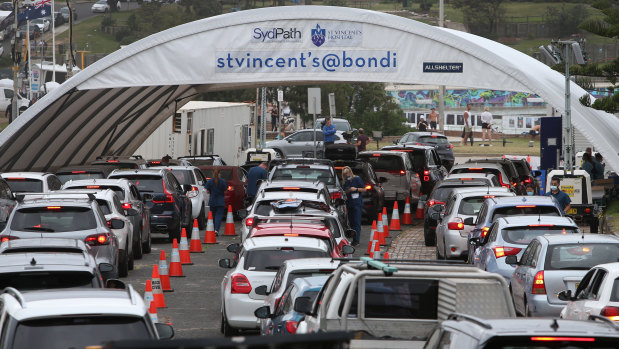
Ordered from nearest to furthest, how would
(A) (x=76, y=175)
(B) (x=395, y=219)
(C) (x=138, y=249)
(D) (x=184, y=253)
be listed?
(D) (x=184, y=253) → (C) (x=138, y=249) → (A) (x=76, y=175) → (B) (x=395, y=219)

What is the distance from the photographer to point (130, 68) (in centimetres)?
3231

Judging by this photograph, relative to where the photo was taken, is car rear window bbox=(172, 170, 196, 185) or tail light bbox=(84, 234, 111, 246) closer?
tail light bbox=(84, 234, 111, 246)

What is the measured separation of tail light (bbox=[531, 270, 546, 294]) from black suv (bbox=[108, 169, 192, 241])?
1271 cm

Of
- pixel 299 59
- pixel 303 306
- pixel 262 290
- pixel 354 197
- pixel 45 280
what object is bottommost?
pixel 354 197

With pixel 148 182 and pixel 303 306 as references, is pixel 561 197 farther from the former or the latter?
pixel 303 306

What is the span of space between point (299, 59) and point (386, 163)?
3549 millimetres

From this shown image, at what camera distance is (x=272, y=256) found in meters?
14.6

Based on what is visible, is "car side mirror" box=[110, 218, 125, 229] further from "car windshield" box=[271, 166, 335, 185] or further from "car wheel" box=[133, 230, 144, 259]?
"car windshield" box=[271, 166, 335, 185]

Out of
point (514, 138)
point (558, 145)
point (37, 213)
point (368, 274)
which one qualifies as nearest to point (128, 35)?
point (514, 138)

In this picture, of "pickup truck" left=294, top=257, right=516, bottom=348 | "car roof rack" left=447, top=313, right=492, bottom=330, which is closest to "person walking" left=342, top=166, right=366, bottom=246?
"pickup truck" left=294, top=257, right=516, bottom=348

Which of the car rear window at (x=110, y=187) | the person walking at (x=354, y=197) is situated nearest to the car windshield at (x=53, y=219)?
the car rear window at (x=110, y=187)

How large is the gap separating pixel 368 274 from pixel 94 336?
2407 mm

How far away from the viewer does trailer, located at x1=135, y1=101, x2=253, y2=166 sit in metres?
48.2

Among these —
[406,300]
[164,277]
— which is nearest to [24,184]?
[164,277]
